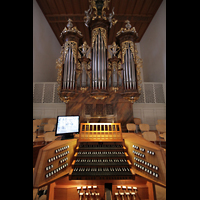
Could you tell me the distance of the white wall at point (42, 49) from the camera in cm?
600

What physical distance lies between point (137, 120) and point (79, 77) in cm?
381

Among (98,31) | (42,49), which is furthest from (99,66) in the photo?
(42,49)

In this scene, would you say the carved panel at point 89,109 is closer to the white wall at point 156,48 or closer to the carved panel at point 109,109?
the carved panel at point 109,109

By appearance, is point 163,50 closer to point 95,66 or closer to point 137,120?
point 137,120

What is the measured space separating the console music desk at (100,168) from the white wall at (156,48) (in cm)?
591

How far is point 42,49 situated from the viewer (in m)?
6.68

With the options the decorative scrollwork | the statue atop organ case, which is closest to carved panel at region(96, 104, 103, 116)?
the statue atop organ case

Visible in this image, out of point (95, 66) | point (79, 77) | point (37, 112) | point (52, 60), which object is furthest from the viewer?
point (52, 60)

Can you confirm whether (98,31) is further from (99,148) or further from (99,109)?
(99,148)

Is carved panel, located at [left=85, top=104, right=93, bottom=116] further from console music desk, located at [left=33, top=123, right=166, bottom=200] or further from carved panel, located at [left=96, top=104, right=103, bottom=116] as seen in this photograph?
console music desk, located at [left=33, top=123, right=166, bottom=200]

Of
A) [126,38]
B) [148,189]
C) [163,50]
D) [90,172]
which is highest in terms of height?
[163,50]

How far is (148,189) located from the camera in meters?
2.07

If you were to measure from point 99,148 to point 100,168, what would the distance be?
0.43 meters
